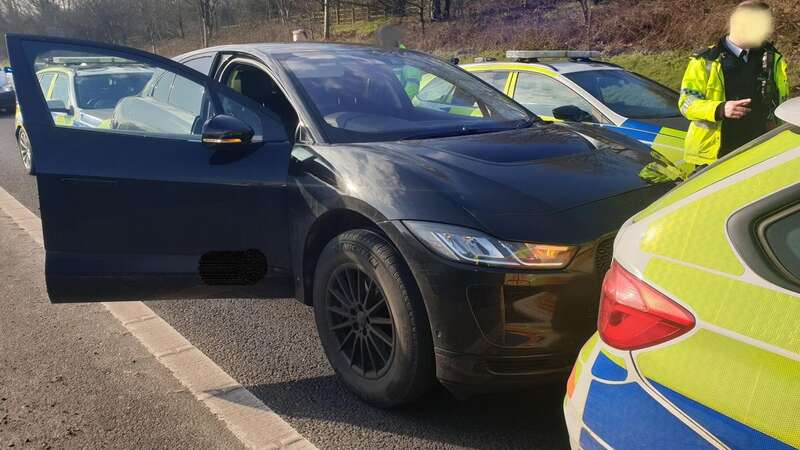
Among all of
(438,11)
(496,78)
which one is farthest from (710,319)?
(438,11)

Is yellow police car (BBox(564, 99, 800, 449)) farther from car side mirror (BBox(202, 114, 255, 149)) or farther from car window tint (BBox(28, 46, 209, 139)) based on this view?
car window tint (BBox(28, 46, 209, 139))

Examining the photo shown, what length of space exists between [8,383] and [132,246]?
2.95ft

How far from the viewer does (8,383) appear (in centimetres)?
344

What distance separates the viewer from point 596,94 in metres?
6.54

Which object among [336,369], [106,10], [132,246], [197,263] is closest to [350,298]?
[336,369]

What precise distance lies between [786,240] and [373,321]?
1835 millimetres

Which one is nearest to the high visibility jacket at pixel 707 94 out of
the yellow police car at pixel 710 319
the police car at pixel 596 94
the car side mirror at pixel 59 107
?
the police car at pixel 596 94

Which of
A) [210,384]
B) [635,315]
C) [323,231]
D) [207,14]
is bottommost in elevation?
Answer: [210,384]

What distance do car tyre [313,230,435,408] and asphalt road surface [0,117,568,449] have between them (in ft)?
0.43

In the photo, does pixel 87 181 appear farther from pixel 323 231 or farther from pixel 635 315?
pixel 635 315

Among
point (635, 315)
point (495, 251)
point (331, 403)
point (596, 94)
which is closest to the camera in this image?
point (635, 315)

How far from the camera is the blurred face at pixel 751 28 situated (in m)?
4.19

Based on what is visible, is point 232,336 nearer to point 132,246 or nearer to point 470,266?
point 132,246

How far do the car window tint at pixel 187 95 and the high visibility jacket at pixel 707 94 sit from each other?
9.71ft
